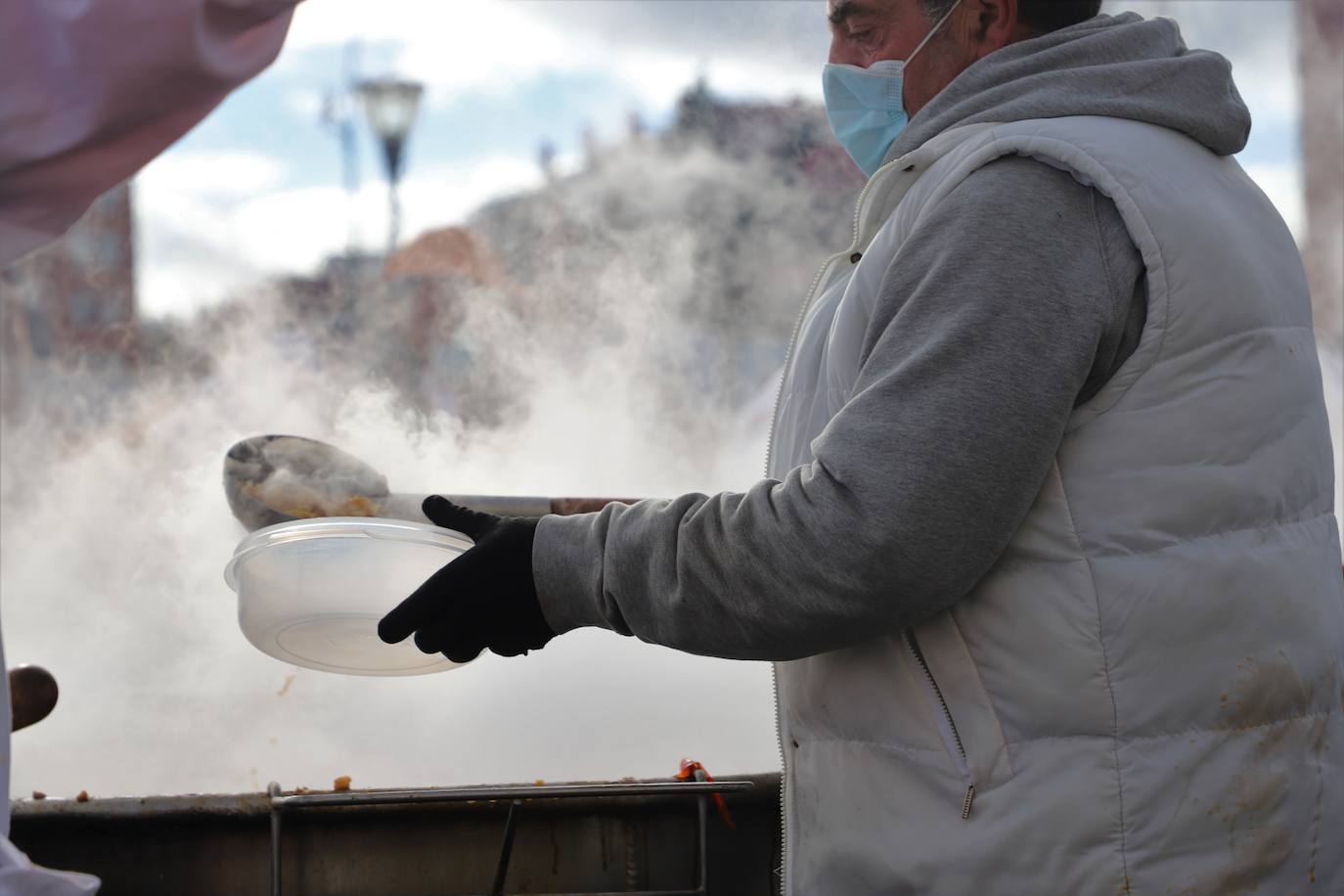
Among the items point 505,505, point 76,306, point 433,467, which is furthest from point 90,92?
point 76,306

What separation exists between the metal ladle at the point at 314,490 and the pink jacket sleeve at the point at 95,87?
3.85 ft

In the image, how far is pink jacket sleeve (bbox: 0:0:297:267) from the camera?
1.13 meters

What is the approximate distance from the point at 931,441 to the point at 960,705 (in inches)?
11.1

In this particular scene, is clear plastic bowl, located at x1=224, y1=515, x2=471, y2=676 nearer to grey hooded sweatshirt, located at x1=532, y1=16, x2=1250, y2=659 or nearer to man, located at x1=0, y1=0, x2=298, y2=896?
grey hooded sweatshirt, located at x1=532, y1=16, x2=1250, y2=659

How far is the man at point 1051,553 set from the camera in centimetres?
121

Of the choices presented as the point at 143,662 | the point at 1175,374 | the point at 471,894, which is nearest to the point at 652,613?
the point at 1175,374

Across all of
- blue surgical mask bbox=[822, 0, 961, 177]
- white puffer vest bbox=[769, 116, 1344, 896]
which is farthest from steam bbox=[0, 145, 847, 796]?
white puffer vest bbox=[769, 116, 1344, 896]

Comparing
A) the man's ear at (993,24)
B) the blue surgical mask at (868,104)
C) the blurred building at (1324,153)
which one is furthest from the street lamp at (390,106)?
the man's ear at (993,24)

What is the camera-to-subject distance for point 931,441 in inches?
46.8

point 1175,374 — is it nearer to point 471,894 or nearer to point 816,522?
point 816,522

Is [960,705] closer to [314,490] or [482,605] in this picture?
[482,605]

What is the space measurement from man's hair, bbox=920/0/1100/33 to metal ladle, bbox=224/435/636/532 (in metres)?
1.14

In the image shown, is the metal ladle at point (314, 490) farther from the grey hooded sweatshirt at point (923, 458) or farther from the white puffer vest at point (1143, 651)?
the white puffer vest at point (1143, 651)

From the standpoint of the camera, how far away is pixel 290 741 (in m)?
3.51
